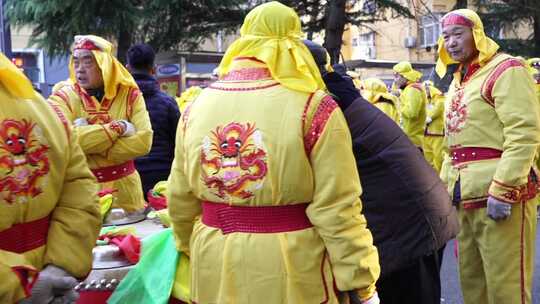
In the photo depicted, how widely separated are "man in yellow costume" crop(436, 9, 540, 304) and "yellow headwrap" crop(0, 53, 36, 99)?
2.66 m

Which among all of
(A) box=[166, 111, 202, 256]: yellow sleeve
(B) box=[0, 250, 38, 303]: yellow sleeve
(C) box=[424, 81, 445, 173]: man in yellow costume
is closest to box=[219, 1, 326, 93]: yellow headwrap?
(A) box=[166, 111, 202, 256]: yellow sleeve

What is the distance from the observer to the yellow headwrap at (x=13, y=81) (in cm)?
212

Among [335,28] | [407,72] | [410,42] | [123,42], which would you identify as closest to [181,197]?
[407,72]

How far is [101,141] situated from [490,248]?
2.50 m

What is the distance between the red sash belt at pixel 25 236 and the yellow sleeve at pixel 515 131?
8.51 feet

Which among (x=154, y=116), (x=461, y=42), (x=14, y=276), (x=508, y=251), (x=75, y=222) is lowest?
(x=508, y=251)

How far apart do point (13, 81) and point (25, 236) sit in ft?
1.72

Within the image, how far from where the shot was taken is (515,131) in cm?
369

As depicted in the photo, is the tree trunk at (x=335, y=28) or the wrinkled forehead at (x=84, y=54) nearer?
the wrinkled forehead at (x=84, y=54)

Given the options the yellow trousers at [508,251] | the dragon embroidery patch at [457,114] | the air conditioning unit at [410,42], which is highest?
the air conditioning unit at [410,42]

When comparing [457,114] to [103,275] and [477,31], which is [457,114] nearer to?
[477,31]

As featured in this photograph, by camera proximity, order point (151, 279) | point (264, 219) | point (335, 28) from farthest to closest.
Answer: point (335, 28) < point (151, 279) < point (264, 219)

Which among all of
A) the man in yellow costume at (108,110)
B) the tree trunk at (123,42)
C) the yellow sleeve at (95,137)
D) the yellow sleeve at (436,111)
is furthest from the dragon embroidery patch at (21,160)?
the tree trunk at (123,42)

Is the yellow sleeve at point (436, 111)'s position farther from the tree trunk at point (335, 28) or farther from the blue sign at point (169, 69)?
the blue sign at point (169, 69)
